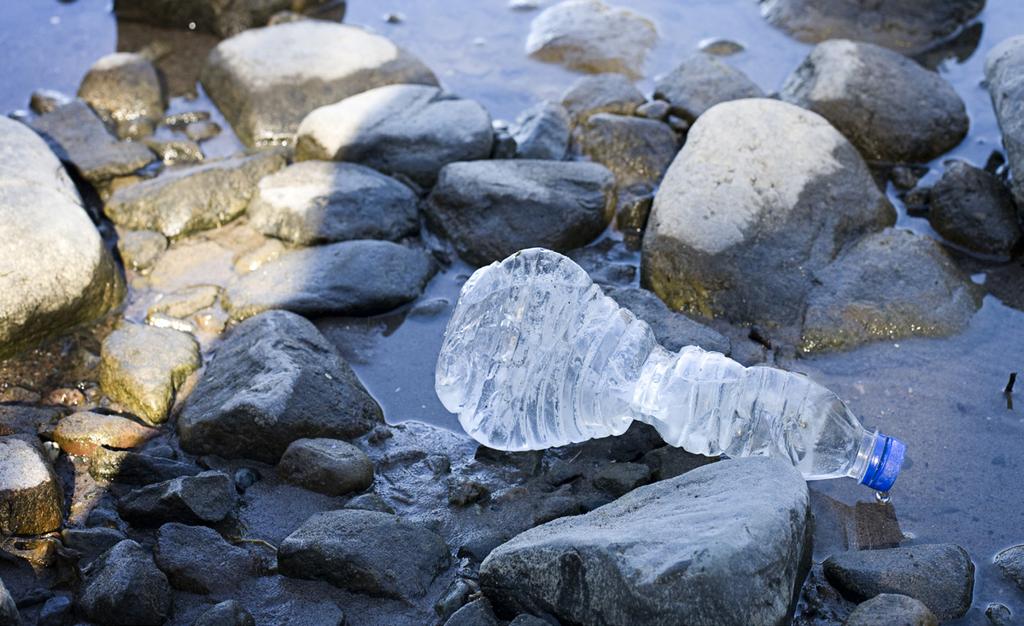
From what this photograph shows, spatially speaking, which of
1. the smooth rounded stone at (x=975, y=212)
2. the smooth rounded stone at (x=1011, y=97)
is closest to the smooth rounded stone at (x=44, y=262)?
the smooth rounded stone at (x=975, y=212)

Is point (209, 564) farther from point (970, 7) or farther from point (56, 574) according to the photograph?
point (970, 7)

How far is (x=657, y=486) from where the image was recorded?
289 cm

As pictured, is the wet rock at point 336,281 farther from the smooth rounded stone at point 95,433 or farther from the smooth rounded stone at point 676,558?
the smooth rounded stone at point 676,558

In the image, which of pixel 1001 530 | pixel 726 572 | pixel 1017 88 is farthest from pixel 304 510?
pixel 1017 88

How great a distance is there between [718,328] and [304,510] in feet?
5.20

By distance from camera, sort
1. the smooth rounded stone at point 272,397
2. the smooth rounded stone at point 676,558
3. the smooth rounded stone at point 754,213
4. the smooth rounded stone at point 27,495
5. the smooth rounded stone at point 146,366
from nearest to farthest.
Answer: the smooth rounded stone at point 676,558 < the smooth rounded stone at point 27,495 < the smooth rounded stone at point 272,397 < the smooth rounded stone at point 146,366 < the smooth rounded stone at point 754,213

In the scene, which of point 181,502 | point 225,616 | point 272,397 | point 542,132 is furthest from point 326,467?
point 542,132

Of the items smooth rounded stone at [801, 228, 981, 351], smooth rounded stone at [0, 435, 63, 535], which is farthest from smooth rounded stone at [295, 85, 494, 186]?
smooth rounded stone at [0, 435, 63, 535]

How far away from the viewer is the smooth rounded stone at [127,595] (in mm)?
2637

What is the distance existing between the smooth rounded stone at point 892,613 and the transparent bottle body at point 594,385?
60 centimetres

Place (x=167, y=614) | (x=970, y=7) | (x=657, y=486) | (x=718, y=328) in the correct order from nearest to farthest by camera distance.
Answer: (x=167, y=614) < (x=657, y=486) < (x=718, y=328) < (x=970, y=7)

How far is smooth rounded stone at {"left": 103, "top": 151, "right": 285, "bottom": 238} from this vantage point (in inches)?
176

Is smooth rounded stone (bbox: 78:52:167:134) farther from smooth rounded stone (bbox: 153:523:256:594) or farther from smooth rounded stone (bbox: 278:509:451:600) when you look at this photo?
smooth rounded stone (bbox: 278:509:451:600)

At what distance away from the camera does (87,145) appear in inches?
196
